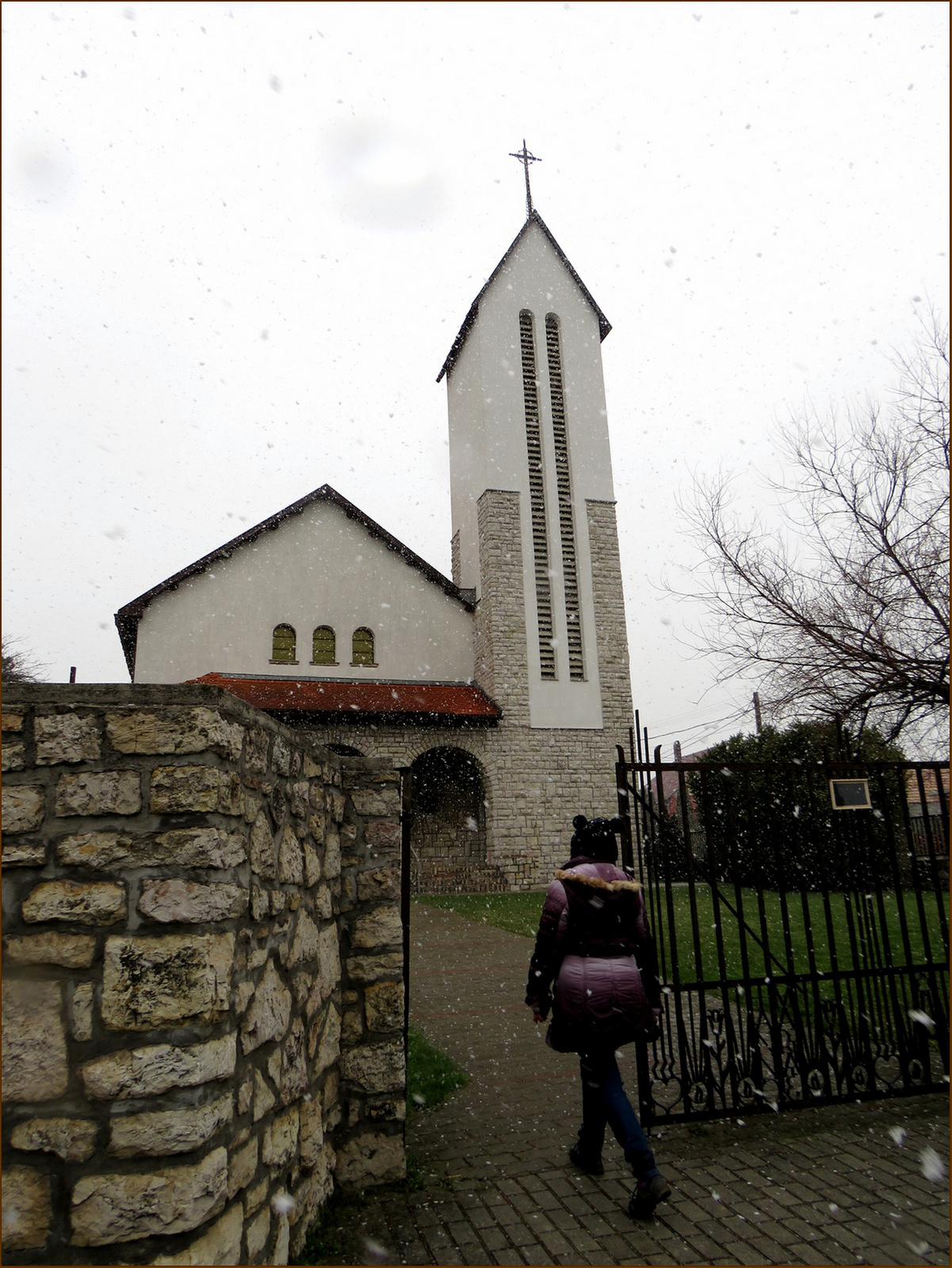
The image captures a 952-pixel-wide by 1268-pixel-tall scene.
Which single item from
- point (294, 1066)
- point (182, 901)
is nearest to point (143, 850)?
point (182, 901)

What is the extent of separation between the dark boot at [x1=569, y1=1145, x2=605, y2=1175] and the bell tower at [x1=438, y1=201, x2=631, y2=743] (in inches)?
626

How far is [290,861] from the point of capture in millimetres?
3188

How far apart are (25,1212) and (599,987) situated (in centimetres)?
244

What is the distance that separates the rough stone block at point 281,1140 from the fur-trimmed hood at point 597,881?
61.0 inches

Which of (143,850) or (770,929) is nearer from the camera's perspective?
(143,850)

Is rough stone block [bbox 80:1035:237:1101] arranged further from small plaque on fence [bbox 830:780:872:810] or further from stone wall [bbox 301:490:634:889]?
stone wall [bbox 301:490:634:889]

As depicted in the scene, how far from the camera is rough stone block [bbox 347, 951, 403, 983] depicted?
13.2 feet

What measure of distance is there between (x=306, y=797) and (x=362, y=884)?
879 mm

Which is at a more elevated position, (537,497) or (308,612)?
(537,497)

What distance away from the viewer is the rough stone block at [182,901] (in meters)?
2.33

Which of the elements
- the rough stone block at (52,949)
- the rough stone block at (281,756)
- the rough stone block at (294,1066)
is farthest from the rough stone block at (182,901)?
the rough stone block at (294,1066)

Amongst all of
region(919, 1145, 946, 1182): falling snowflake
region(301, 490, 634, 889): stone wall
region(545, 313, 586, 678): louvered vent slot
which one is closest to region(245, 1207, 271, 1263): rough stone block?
region(919, 1145, 946, 1182): falling snowflake

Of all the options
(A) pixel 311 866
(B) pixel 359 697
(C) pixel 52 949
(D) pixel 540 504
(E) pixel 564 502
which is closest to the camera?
(C) pixel 52 949

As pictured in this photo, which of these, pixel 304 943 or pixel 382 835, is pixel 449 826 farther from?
pixel 304 943
